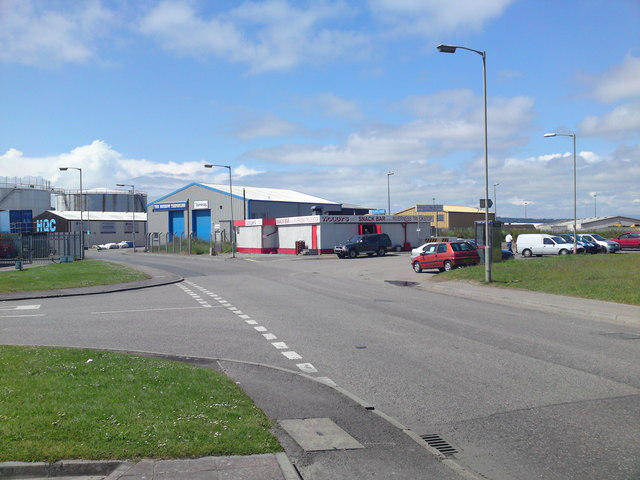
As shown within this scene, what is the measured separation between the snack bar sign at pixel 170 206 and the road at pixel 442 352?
6104 centimetres

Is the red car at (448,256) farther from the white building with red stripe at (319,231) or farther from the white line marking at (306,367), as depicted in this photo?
the white building with red stripe at (319,231)

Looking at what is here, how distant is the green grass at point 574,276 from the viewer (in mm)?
18664

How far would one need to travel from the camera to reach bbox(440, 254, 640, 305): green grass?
18.7 m

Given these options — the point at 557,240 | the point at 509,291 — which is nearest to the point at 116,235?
the point at 557,240

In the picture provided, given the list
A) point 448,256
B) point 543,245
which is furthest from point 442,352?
point 543,245

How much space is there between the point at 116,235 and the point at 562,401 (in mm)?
100836

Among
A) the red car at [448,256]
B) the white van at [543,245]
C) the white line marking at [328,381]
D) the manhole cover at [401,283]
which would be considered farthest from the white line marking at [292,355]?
the white van at [543,245]

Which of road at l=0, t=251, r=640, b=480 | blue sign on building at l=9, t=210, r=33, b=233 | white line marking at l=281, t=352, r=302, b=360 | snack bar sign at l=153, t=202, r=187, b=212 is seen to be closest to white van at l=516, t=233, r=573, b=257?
road at l=0, t=251, r=640, b=480

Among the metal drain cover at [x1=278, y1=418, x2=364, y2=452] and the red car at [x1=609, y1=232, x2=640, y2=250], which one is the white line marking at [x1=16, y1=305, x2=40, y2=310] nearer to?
the metal drain cover at [x1=278, y1=418, x2=364, y2=452]

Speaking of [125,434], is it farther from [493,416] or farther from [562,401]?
[562,401]

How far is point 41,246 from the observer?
159 ft

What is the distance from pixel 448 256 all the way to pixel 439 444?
2518cm

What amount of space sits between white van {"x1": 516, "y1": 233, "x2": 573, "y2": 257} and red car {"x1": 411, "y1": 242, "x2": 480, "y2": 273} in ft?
44.8

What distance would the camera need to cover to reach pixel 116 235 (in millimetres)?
100250
